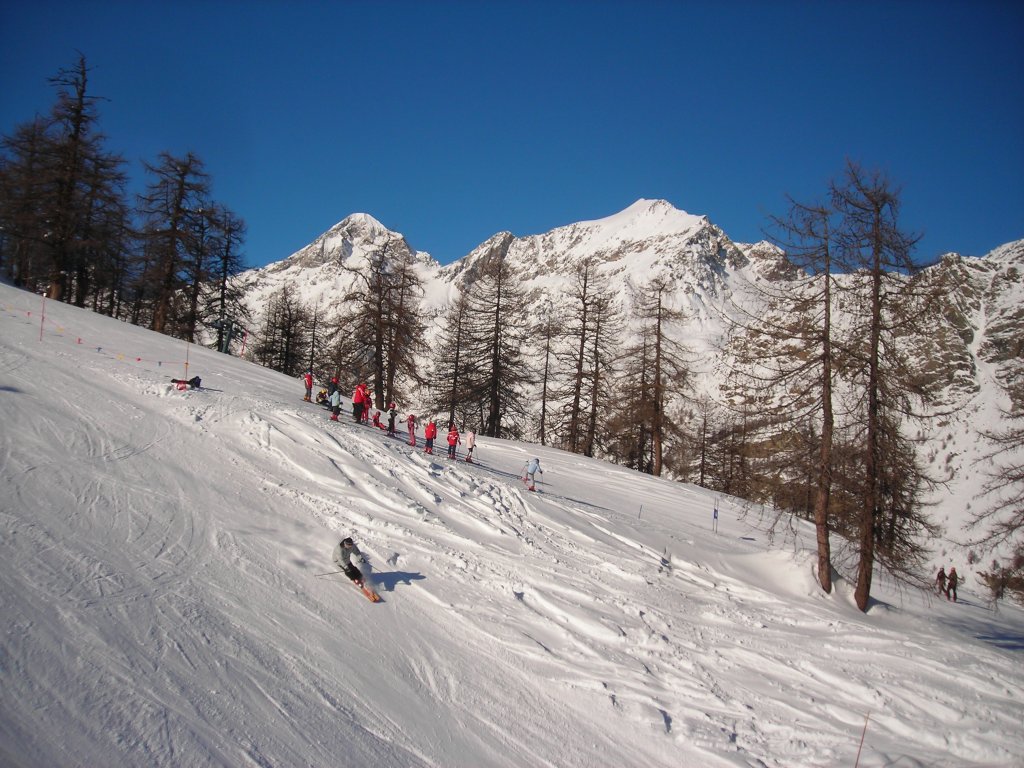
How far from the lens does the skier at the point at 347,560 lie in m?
9.56

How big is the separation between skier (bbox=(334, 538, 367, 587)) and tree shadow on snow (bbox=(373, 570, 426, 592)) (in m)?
0.50

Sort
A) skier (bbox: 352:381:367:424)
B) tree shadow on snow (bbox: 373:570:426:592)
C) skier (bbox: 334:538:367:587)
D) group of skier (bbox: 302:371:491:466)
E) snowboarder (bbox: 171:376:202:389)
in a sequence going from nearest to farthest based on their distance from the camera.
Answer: skier (bbox: 334:538:367:587)
tree shadow on snow (bbox: 373:570:426:592)
snowboarder (bbox: 171:376:202:389)
group of skier (bbox: 302:371:491:466)
skier (bbox: 352:381:367:424)

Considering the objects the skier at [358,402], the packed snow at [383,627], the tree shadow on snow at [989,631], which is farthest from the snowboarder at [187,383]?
the tree shadow on snow at [989,631]

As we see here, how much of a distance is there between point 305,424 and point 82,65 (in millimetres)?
24778

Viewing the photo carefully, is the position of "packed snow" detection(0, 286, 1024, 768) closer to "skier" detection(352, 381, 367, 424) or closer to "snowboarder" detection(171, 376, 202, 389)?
"snowboarder" detection(171, 376, 202, 389)

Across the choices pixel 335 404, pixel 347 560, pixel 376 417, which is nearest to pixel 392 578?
pixel 347 560

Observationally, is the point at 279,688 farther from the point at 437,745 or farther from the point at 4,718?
the point at 4,718

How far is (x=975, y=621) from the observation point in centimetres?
1600

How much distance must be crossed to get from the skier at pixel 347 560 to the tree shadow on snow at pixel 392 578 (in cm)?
50

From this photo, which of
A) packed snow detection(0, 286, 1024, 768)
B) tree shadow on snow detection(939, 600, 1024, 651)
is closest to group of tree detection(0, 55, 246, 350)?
packed snow detection(0, 286, 1024, 768)

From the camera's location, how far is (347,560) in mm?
9641

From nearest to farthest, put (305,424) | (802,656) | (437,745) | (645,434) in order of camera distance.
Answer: (437,745) < (802,656) < (305,424) < (645,434)

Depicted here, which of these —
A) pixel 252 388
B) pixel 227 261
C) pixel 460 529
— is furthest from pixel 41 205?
pixel 460 529

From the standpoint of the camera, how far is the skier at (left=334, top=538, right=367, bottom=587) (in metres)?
9.56
